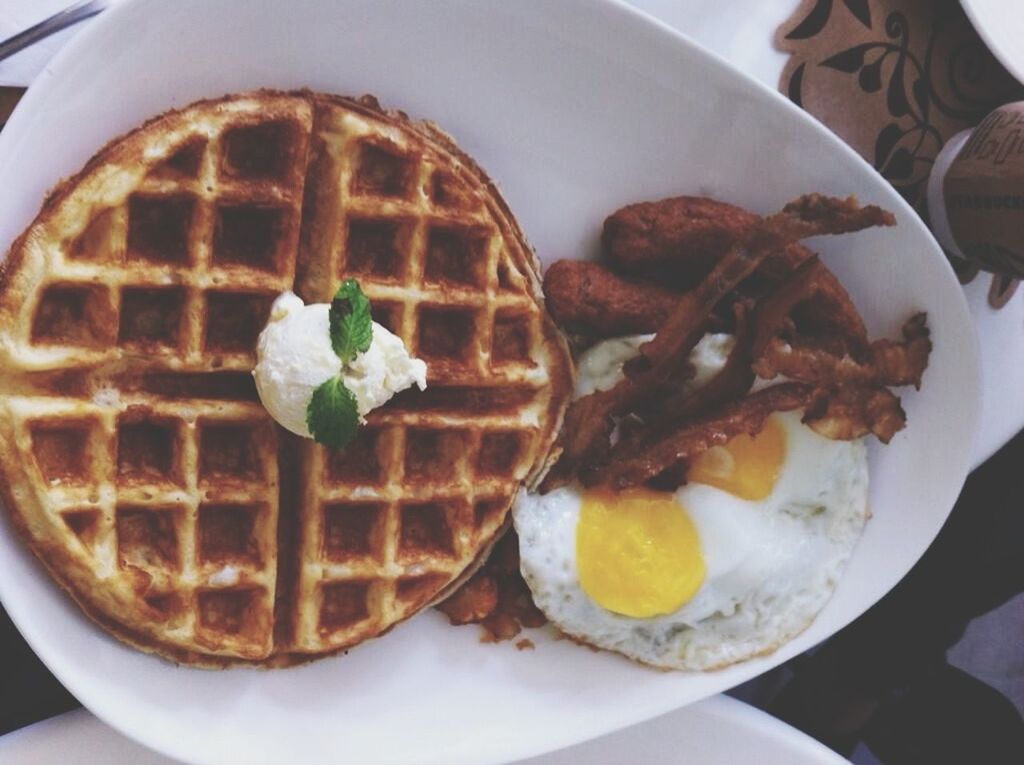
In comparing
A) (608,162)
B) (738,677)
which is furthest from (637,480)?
(608,162)

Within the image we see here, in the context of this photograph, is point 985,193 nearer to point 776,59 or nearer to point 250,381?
point 776,59

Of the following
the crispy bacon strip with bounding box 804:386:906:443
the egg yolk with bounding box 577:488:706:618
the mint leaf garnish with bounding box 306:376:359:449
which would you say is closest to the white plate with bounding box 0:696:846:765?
the egg yolk with bounding box 577:488:706:618

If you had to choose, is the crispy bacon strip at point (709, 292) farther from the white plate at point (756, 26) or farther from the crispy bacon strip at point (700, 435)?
the white plate at point (756, 26)

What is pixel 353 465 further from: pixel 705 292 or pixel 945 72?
pixel 945 72

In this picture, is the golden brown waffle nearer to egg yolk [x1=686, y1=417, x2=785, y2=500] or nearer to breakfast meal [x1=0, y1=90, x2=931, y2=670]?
breakfast meal [x1=0, y1=90, x2=931, y2=670]

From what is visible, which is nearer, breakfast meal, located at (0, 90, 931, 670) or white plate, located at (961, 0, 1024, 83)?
breakfast meal, located at (0, 90, 931, 670)

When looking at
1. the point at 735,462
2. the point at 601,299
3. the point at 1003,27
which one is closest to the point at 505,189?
the point at 601,299
